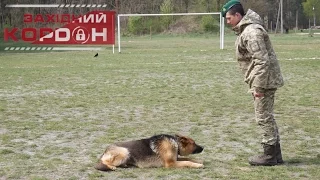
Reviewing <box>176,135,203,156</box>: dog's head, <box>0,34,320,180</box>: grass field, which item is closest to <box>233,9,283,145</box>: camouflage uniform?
<box>0,34,320,180</box>: grass field

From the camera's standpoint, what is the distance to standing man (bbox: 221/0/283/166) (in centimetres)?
541

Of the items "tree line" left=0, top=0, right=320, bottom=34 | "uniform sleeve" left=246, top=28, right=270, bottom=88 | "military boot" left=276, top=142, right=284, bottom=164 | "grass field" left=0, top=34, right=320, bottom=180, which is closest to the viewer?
"uniform sleeve" left=246, top=28, right=270, bottom=88

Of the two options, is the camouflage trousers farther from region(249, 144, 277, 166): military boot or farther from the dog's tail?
the dog's tail

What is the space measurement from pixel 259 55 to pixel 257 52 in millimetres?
39

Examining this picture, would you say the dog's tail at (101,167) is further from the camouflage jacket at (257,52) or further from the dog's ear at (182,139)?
the camouflage jacket at (257,52)

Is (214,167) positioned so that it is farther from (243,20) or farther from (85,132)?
(85,132)

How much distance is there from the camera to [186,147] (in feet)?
18.8

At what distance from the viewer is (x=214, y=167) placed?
573 cm

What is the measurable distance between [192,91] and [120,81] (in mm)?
3233

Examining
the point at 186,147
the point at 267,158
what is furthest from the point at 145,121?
the point at 267,158

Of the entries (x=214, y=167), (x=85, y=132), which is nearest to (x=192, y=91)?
(x=85, y=132)

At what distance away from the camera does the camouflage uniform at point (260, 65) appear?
5.40 meters

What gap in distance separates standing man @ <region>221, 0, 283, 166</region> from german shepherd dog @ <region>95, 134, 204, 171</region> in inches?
32.6

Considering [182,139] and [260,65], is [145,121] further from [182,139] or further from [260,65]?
[260,65]
